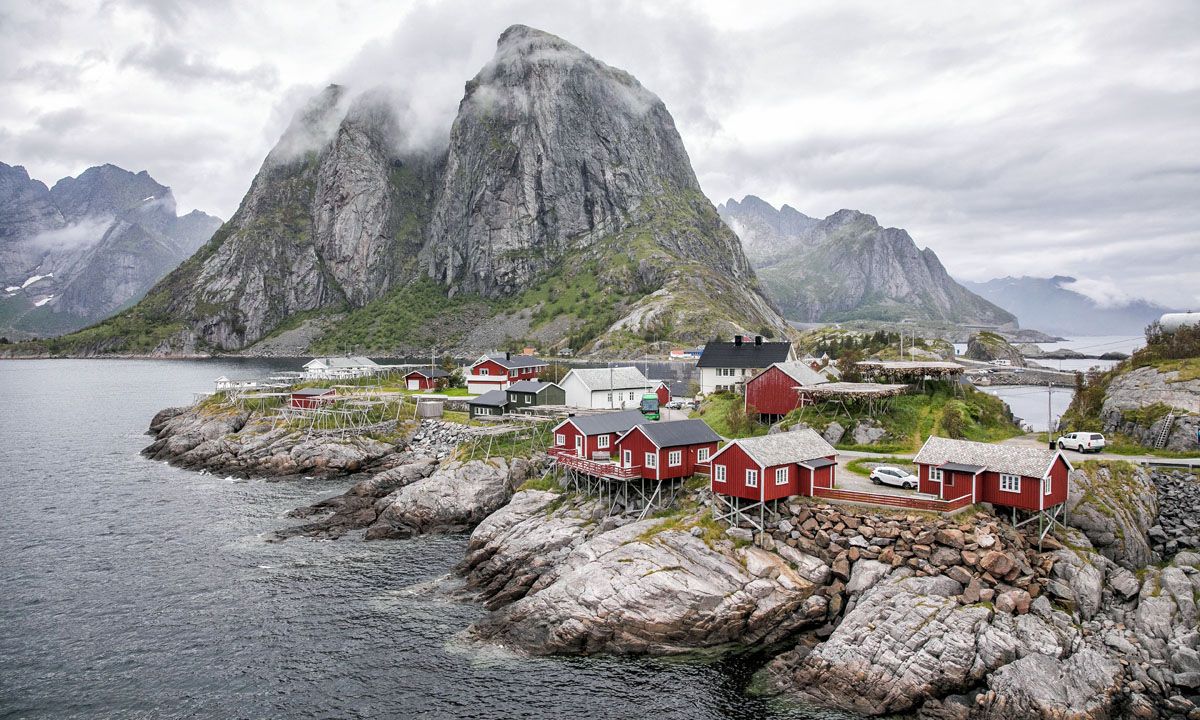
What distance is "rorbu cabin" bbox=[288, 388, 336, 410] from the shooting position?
87500mm

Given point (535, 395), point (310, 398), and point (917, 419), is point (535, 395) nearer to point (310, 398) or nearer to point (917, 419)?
point (310, 398)

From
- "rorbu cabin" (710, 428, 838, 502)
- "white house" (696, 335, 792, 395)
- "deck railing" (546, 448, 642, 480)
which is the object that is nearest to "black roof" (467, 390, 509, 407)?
"white house" (696, 335, 792, 395)

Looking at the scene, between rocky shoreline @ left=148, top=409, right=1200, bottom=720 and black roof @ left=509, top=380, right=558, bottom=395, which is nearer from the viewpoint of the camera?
rocky shoreline @ left=148, top=409, right=1200, bottom=720

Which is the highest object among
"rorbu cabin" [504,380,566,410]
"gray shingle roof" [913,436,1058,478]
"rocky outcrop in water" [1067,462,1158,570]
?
"rorbu cabin" [504,380,566,410]

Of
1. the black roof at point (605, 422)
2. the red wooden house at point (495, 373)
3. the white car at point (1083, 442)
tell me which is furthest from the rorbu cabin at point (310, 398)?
the white car at point (1083, 442)

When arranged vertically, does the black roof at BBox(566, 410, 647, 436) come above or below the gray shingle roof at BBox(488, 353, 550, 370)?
below

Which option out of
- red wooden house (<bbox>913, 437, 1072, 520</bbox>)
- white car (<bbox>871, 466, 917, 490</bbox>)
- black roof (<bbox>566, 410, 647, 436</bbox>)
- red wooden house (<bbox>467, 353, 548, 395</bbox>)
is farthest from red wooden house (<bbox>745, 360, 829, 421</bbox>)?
red wooden house (<bbox>467, 353, 548, 395</bbox>)

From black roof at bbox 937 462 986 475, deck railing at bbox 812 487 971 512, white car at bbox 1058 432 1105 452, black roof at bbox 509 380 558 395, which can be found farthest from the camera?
black roof at bbox 509 380 558 395

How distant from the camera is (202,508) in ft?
200

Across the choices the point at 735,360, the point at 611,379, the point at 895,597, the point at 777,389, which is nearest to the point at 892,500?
the point at 895,597

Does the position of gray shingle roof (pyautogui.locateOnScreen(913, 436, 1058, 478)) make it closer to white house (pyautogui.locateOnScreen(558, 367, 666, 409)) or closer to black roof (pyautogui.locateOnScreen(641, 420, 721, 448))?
black roof (pyautogui.locateOnScreen(641, 420, 721, 448))

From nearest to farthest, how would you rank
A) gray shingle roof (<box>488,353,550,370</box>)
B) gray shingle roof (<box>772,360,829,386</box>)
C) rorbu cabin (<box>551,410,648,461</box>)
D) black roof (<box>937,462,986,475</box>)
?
black roof (<box>937,462,986,475</box>)
rorbu cabin (<box>551,410,648,461</box>)
gray shingle roof (<box>772,360,829,386</box>)
gray shingle roof (<box>488,353,550,370</box>)

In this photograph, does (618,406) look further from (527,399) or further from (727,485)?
(727,485)

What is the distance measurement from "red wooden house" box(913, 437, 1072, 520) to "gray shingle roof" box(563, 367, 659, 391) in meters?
41.5
